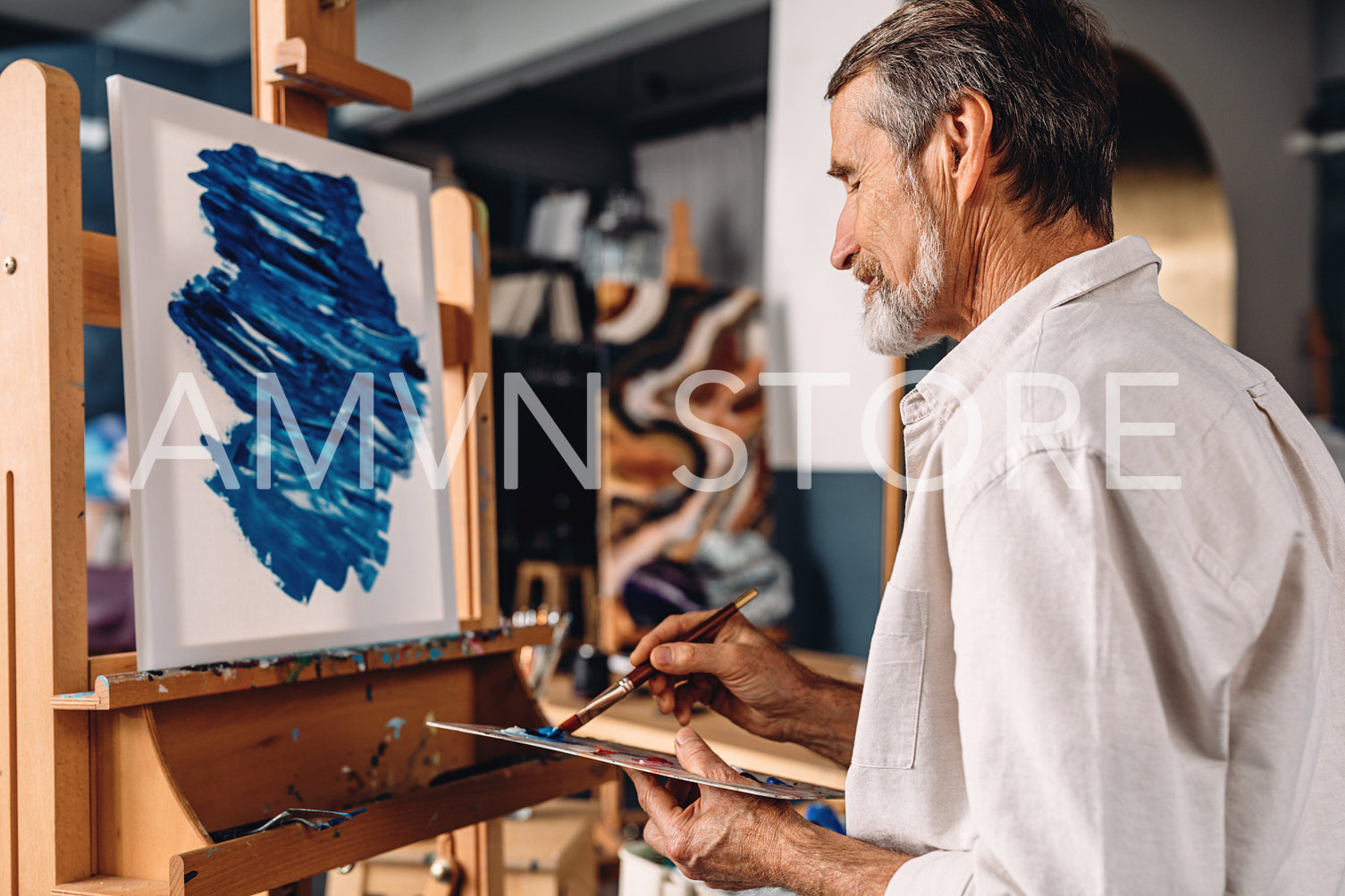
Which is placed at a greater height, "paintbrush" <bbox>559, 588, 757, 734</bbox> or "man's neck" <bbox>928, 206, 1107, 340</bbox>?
"man's neck" <bbox>928, 206, 1107, 340</bbox>

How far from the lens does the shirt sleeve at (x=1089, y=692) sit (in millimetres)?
713

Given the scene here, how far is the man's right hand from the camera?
1.29 meters

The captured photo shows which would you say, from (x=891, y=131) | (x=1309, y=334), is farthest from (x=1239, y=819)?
(x=1309, y=334)

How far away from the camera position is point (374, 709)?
1.25 m

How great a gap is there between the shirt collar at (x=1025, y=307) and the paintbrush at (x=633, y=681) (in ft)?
1.53

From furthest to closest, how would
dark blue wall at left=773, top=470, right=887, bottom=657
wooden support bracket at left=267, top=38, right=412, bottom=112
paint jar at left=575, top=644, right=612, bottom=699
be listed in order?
dark blue wall at left=773, top=470, right=887, bottom=657, paint jar at left=575, top=644, right=612, bottom=699, wooden support bracket at left=267, top=38, right=412, bottom=112

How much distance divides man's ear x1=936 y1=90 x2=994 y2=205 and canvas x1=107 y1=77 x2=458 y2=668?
73cm

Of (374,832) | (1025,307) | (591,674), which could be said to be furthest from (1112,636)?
(591,674)

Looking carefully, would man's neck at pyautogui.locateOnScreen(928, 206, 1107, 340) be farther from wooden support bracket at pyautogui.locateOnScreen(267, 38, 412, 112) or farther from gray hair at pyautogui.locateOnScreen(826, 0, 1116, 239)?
wooden support bracket at pyautogui.locateOnScreen(267, 38, 412, 112)

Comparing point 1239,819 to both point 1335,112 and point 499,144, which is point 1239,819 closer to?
point 1335,112

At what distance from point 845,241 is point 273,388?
684 mm

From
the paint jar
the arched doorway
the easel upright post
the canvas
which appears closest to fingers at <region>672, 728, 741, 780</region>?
the canvas

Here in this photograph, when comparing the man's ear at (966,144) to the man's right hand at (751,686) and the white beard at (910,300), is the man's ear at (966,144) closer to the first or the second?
the white beard at (910,300)

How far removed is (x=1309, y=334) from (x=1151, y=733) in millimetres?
3644
